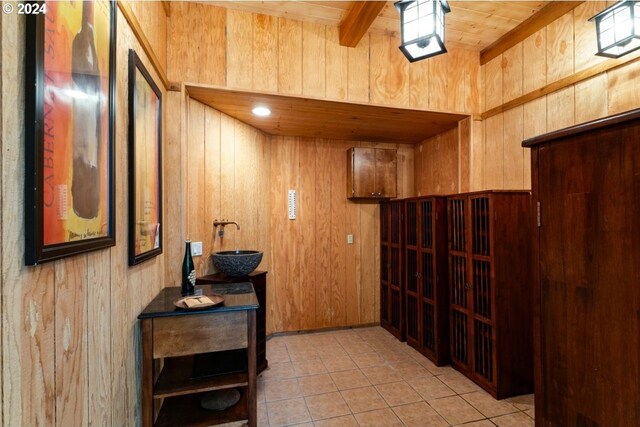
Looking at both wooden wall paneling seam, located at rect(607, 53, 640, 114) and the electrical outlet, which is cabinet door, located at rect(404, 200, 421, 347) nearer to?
wooden wall paneling seam, located at rect(607, 53, 640, 114)

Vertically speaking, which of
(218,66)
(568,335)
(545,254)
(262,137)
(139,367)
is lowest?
(139,367)

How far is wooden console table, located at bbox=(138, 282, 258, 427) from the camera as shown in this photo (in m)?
1.60

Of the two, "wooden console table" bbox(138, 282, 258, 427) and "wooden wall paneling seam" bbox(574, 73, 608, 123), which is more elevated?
"wooden wall paneling seam" bbox(574, 73, 608, 123)

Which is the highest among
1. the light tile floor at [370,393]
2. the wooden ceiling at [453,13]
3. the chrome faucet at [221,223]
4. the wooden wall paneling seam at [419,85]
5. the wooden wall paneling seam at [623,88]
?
the wooden ceiling at [453,13]

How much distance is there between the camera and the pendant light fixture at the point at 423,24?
159 cm

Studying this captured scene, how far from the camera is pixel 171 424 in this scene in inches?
66.4

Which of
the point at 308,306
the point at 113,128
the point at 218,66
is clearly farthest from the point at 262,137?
the point at 113,128

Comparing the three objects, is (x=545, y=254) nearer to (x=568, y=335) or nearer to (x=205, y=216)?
(x=568, y=335)

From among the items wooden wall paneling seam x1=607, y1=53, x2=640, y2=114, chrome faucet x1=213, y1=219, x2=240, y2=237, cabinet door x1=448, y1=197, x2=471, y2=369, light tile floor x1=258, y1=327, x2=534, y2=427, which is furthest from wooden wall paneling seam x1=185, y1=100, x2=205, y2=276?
wooden wall paneling seam x1=607, y1=53, x2=640, y2=114

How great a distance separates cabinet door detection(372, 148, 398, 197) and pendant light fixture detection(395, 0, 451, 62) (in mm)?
2061

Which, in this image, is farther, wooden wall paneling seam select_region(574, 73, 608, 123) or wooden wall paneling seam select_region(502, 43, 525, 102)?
wooden wall paneling seam select_region(502, 43, 525, 102)

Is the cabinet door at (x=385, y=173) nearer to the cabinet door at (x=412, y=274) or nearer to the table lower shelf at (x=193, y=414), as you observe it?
the cabinet door at (x=412, y=274)

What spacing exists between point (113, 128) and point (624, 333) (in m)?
1.91

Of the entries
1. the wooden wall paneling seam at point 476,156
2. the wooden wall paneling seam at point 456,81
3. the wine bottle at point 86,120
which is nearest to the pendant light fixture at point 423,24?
the wooden wall paneling seam at point 456,81
